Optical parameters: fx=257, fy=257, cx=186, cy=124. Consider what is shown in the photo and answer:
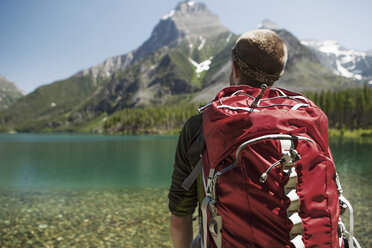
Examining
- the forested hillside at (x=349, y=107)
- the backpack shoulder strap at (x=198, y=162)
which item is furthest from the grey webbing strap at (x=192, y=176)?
the forested hillside at (x=349, y=107)

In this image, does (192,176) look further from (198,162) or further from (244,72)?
(244,72)

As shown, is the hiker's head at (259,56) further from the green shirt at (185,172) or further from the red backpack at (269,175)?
the green shirt at (185,172)

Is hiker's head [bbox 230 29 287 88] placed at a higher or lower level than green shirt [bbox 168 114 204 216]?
higher

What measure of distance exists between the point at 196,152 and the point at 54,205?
624 inches

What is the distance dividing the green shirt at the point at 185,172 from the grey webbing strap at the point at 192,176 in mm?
45

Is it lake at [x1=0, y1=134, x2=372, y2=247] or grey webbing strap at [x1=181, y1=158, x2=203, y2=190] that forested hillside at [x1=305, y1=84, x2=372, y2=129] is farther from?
grey webbing strap at [x1=181, y1=158, x2=203, y2=190]

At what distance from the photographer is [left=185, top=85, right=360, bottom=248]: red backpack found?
192 cm

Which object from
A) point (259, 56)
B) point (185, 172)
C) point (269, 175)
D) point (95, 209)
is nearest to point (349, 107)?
point (95, 209)

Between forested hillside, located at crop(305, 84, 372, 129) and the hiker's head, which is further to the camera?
forested hillside, located at crop(305, 84, 372, 129)

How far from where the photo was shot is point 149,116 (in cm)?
17650

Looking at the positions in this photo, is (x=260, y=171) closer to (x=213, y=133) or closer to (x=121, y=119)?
(x=213, y=133)

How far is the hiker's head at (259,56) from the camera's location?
8.05 ft

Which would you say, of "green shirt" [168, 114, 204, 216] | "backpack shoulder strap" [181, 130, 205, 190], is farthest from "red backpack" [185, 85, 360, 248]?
"green shirt" [168, 114, 204, 216]

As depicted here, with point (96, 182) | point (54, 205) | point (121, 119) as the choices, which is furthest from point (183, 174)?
point (121, 119)
